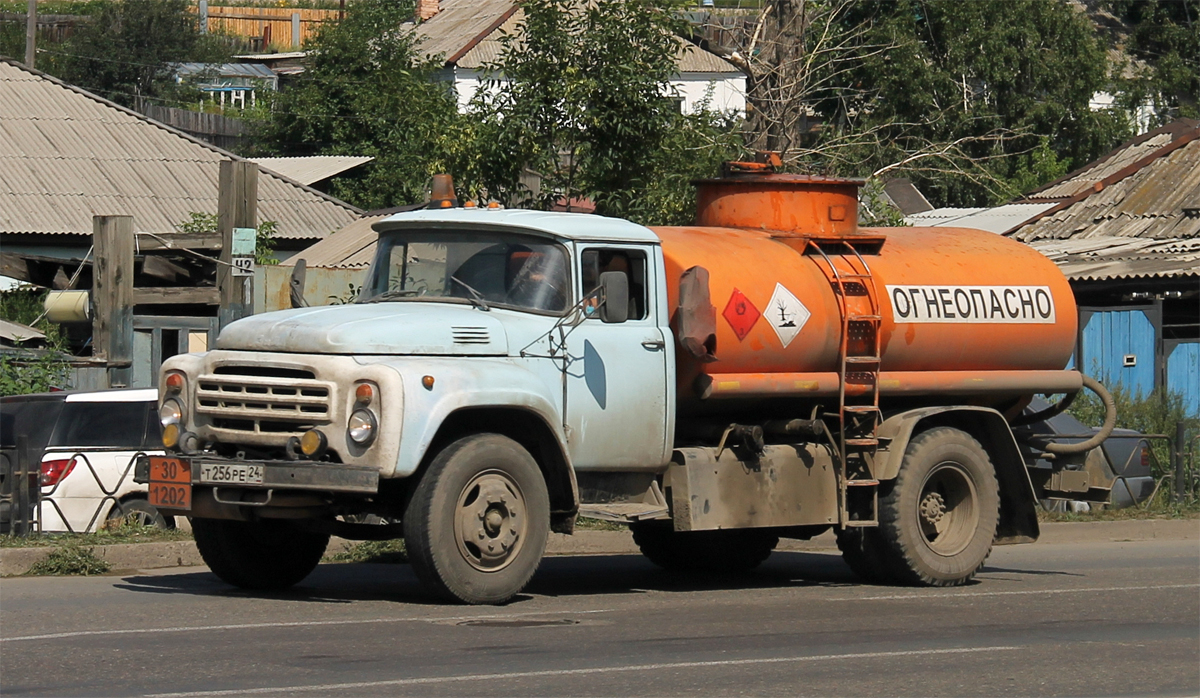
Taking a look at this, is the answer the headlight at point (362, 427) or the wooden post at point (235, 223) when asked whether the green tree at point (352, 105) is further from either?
the headlight at point (362, 427)

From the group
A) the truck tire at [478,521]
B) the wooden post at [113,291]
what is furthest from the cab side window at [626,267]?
the wooden post at [113,291]

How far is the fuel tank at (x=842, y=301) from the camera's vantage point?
419 inches

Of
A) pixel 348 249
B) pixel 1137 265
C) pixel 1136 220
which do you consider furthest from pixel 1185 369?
pixel 348 249

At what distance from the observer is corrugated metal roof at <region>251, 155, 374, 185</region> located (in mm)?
37344

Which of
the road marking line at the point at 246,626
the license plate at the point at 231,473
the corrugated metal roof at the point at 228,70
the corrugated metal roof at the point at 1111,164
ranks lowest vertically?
the road marking line at the point at 246,626

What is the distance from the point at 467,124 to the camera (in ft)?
53.7

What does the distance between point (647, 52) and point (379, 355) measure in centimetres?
775

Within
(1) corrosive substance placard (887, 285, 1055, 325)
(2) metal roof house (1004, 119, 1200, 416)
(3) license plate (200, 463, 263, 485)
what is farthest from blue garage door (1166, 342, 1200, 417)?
(3) license plate (200, 463, 263, 485)

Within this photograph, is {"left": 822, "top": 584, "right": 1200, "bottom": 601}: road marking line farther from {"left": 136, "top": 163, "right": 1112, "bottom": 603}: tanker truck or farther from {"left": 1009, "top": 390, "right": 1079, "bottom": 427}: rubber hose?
{"left": 1009, "top": 390, "right": 1079, "bottom": 427}: rubber hose

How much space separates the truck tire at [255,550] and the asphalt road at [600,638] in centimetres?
15

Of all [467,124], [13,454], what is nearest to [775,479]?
[13,454]

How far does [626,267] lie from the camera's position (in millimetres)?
10352

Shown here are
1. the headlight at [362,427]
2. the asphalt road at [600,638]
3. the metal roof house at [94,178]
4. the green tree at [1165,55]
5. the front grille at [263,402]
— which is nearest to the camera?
the asphalt road at [600,638]

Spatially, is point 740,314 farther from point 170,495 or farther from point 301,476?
point 170,495
